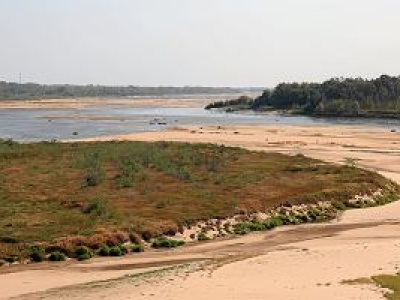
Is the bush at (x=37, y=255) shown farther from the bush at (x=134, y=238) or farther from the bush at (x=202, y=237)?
the bush at (x=202, y=237)

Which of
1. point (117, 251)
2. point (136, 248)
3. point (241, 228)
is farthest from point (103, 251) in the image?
point (241, 228)

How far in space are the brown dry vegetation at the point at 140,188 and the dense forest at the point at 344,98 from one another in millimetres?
98400

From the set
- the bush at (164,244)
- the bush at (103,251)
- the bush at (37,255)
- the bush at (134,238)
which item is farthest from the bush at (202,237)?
the bush at (37,255)

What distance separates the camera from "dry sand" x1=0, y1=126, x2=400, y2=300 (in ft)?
75.7

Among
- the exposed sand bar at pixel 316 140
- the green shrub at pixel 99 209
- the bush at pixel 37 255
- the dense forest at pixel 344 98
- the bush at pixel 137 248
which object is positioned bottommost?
the exposed sand bar at pixel 316 140

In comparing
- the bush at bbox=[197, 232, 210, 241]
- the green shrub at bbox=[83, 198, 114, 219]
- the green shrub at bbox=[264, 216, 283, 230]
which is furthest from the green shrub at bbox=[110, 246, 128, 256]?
the green shrub at bbox=[264, 216, 283, 230]

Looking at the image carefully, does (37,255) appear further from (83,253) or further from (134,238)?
(134,238)

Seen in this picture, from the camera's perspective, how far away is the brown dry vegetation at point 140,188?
3388 cm

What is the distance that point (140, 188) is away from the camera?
44.5 meters

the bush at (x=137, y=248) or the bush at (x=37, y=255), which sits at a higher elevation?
the bush at (x=37, y=255)

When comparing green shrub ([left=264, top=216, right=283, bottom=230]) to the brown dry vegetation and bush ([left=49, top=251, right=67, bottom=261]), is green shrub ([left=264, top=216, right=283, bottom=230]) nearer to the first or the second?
the brown dry vegetation

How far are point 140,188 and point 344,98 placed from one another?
139 m

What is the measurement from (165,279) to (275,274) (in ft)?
13.3

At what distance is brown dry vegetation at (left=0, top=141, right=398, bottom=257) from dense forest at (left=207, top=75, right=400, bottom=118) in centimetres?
9840
